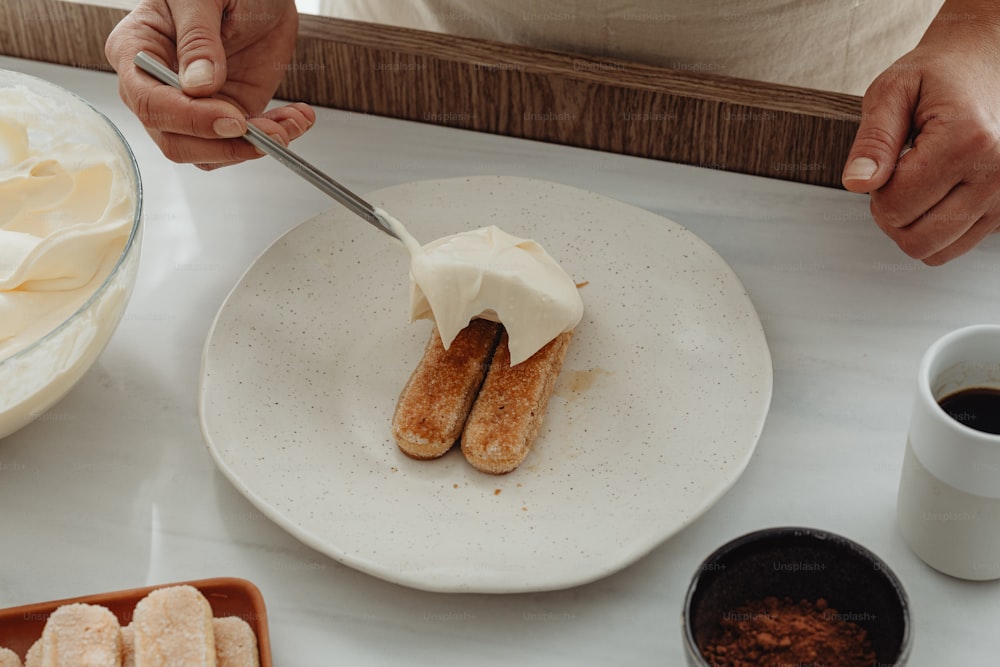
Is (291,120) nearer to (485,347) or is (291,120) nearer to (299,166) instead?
(299,166)

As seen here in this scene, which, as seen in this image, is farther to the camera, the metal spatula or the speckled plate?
the metal spatula

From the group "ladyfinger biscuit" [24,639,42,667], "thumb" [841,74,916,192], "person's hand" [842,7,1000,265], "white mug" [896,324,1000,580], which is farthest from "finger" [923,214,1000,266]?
"ladyfinger biscuit" [24,639,42,667]

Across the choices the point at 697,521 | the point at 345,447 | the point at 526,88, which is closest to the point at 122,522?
the point at 345,447

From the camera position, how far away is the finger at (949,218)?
926mm

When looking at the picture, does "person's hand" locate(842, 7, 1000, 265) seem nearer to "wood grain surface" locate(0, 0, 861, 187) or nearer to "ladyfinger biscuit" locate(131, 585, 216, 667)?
"wood grain surface" locate(0, 0, 861, 187)

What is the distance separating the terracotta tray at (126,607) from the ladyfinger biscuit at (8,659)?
37 millimetres

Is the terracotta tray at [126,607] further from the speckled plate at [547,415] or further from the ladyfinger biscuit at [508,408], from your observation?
the ladyfinger biscuit at [508,408]

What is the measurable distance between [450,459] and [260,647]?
9.0 inches

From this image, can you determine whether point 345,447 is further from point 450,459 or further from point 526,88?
point 526,88

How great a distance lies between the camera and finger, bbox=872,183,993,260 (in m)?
0.93

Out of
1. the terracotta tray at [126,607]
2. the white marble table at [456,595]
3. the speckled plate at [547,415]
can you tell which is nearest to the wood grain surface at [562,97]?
the white marble table at [456,595]

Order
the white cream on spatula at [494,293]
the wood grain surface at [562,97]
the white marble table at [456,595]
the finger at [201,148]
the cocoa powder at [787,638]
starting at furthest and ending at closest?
the wood grain surface at [562,97] < the finger at [201,148] < the white cream on spatula at [494,293] < the white marble table at [456,595] < the cocoa powder at [787,638]

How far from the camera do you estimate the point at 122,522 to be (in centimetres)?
86

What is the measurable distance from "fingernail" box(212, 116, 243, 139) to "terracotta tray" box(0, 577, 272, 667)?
1.36ft
